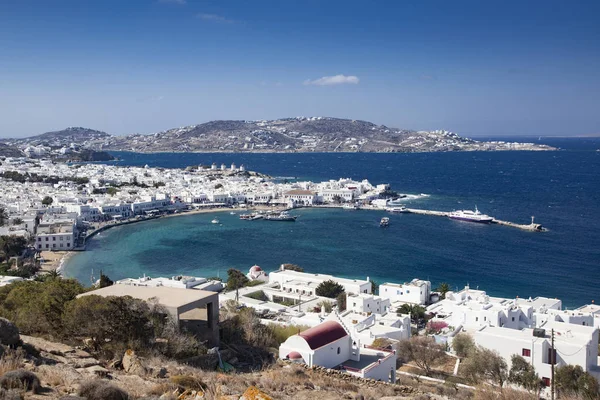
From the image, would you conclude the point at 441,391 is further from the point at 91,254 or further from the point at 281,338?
the point at 91,254

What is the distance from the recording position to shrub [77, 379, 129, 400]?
383 cm

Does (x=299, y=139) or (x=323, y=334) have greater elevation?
(x=299, y=139)

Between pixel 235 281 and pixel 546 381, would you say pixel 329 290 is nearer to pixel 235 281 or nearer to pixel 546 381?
pixel 235 281

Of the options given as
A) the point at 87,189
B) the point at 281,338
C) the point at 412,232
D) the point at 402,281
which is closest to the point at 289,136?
the point at 87,189

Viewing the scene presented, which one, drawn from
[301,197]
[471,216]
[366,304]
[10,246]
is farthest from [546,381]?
[301,197]

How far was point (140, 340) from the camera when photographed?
6266mm

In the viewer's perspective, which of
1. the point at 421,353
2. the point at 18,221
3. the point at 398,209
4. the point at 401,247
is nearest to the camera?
the point at 421,353

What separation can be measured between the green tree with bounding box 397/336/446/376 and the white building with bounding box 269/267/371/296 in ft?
23.9

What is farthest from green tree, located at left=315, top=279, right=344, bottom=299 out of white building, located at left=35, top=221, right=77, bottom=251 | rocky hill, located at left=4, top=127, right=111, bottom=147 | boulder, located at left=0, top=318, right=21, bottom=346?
rocky hill, located at left=4, top=127, right=111, bottom=147

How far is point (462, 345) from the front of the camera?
1130 centimetres

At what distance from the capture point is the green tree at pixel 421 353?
33.4 ft

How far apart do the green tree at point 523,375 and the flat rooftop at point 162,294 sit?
Result: 552cm

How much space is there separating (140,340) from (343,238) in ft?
80.0

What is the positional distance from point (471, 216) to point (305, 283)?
67.3 ft
